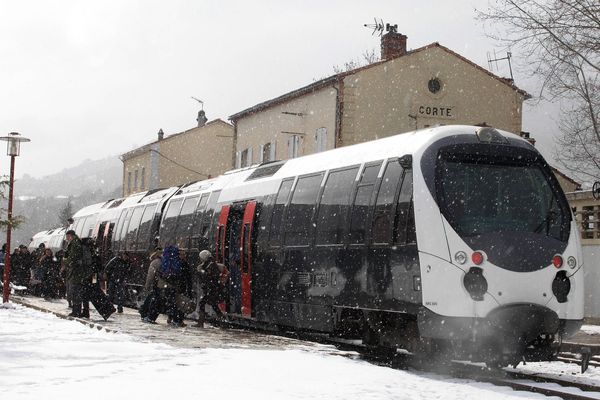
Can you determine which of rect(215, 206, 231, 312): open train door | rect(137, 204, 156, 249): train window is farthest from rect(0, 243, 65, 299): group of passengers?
rect(215, 206, 231, 312): open train door

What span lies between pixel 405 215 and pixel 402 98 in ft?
85.3

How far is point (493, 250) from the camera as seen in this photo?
1139 cm

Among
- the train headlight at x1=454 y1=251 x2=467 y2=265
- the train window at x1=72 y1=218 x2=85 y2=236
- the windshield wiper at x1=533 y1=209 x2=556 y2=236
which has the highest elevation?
the train window at x1=72 y1=218 x2=85 y2=236

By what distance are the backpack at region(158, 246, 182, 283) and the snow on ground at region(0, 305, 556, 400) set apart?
5277 mm

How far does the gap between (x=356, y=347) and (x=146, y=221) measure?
11476mm

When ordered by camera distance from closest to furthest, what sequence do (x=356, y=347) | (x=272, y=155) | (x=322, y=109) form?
(x=356, y=347), (x=322, y=109), (x=272, y=155)

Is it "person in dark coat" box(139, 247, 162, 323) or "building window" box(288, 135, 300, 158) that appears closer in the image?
"person in dark coat" box(139, 247, 162, 323)

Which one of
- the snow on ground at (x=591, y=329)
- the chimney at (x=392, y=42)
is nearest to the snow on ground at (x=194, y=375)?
the snow on ground at (x=591, y=329)

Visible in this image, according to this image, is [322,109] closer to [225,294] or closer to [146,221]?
[146,221]

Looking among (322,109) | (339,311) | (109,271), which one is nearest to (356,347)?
(339,311)

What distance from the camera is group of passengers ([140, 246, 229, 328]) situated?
18.1m

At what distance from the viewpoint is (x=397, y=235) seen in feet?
39.2

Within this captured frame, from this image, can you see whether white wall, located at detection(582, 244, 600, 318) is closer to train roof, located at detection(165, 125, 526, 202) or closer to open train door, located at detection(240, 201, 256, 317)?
train roof, located at detection(165, 125, 526, 202)

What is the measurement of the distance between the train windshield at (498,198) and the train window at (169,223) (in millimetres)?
11722
